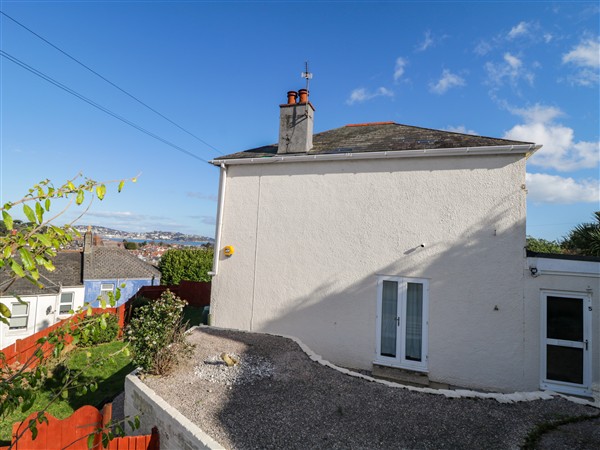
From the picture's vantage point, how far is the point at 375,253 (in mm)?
10312

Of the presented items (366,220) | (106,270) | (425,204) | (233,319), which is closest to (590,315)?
(425,204)

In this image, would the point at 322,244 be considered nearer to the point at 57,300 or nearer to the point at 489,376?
the point at 489,376

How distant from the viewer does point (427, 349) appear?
9445 millimetres

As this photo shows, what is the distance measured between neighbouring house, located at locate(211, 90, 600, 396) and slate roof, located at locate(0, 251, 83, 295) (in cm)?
1707

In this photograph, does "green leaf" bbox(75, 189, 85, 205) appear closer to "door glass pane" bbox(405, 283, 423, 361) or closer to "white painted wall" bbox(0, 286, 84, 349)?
"door glass pane" bbox(405, 283, 423, 361)

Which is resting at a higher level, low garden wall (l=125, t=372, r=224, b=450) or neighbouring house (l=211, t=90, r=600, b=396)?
neighbouring house (l=211, t=90, r=600, b=396)

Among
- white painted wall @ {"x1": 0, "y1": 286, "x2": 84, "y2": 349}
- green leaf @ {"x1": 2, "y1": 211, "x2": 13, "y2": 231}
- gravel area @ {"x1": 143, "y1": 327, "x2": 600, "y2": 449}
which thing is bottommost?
white painted wall @ {"x1": 0, "y1": 286, "x2": 84, "y2": 349}

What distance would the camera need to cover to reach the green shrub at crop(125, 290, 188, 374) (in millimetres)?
8328

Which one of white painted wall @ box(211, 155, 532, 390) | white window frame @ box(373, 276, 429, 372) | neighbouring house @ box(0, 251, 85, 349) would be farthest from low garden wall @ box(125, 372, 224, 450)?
neighbouring house @ box(0, 251, 85, 349)

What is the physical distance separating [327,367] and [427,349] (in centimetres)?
289

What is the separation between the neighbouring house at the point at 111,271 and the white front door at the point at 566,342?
26.4 metres

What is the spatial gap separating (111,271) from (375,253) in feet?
88.5

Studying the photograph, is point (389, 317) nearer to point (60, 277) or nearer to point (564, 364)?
point (564, 364)

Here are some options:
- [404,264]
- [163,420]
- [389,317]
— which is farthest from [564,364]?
[163,420]
